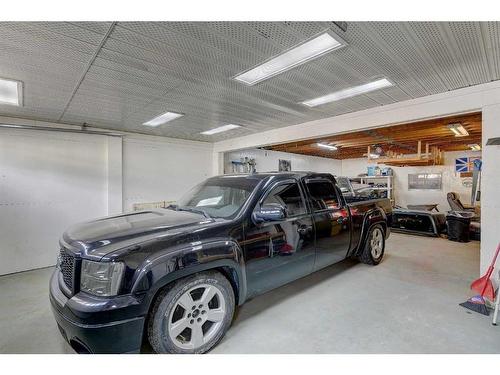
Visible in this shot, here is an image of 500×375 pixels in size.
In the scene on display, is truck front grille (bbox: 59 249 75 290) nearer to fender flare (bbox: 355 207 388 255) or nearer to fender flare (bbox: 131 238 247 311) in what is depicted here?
fender flare (bbox: 131 238 247 311)

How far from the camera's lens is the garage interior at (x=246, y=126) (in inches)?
85.9

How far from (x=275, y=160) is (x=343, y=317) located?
6.88m

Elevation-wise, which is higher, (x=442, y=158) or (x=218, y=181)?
(x=442, y=158)

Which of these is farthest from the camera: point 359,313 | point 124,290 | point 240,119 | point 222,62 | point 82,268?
point 240,119

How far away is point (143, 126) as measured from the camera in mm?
5254

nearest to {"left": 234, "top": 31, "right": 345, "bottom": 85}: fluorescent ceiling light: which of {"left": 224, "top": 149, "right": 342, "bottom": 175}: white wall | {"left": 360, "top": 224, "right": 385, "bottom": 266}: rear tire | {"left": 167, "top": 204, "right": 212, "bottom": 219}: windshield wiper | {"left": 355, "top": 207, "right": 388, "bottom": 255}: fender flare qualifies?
{"left": 167, "top": 204, "right": 212, "bottom": 219}: windshield wiper

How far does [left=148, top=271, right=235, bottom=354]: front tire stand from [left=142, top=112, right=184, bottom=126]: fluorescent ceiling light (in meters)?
3.24

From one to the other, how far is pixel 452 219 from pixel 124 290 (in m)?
7.78

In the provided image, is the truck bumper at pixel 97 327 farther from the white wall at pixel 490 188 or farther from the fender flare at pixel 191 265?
the white wall at pixel 490 188

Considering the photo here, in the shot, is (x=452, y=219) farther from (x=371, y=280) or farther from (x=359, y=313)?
(x=359, y=313)

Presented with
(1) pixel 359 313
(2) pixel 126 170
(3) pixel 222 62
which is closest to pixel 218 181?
(3) pixel 222 62

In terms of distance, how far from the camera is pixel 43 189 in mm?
Answer: 4734

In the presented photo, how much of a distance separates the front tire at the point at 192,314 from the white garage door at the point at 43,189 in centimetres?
421

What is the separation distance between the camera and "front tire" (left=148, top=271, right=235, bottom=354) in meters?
1.94
